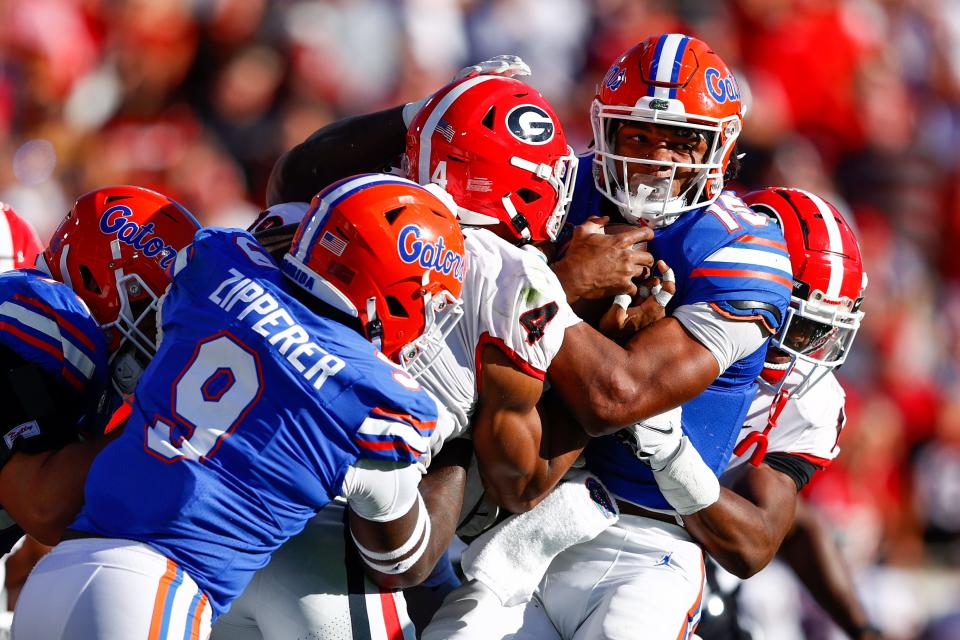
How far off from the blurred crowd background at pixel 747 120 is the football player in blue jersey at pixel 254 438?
10.2ft

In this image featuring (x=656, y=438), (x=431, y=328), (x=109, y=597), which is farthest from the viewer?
(x=656, y=438)

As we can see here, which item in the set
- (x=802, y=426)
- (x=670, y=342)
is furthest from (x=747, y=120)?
(x=670, y=342)

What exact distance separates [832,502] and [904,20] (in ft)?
12.1

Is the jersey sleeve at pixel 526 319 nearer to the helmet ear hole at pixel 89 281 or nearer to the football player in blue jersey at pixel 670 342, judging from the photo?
the football player in blue jersey at pixel 670 342

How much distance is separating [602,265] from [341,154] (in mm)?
1069

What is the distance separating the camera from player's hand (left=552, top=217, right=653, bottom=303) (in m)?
2.79

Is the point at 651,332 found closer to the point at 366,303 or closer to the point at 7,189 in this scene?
the point at 366,303

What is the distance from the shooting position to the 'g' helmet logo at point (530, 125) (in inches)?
113

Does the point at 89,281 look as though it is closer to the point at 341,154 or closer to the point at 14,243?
the point at 14,243

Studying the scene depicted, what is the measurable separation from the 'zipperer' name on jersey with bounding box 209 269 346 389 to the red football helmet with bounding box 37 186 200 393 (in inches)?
19.5

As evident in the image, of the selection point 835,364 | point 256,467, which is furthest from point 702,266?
point 256,467

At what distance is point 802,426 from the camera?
357cm

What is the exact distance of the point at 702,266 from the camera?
2.84m

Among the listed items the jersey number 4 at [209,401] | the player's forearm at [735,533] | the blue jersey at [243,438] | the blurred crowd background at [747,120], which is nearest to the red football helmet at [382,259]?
the blue jersey at [243,438]
